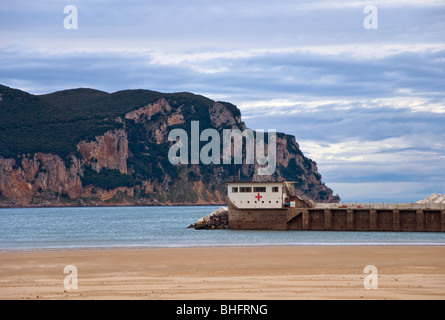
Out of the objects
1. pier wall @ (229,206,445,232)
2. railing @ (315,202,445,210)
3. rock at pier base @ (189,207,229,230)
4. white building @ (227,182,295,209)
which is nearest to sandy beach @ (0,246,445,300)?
pier wall @ (229,206,445,232)

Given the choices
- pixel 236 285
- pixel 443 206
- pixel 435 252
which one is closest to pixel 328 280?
pixel 236 285

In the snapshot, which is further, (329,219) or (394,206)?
(394,206)

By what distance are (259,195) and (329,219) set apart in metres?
9.32

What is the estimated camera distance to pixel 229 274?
3262cm

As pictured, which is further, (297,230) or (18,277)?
(297,230)

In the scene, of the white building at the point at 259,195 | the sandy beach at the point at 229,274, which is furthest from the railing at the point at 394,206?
the sandy beach at the point at 229,274

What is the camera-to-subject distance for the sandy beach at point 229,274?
83.6 feet

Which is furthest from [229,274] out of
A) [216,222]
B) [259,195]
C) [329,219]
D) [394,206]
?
[394,206]

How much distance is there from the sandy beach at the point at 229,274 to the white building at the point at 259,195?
95.8 feet

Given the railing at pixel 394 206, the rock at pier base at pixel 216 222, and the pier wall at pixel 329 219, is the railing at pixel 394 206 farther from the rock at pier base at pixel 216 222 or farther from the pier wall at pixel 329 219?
the rock at pier base at pixel 216 222

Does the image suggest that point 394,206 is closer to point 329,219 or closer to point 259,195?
point 329,219
